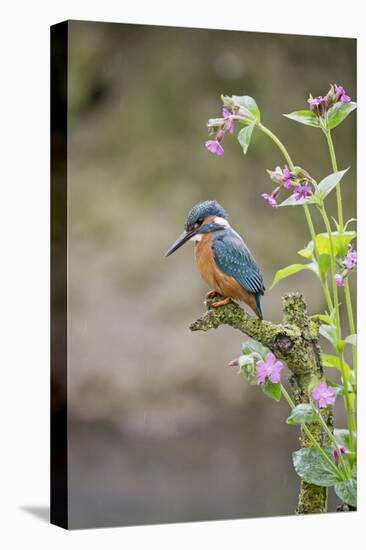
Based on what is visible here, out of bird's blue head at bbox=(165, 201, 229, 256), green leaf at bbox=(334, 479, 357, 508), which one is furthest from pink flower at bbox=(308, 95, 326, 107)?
green leaf at bbox=(334, 479, 357, 508)

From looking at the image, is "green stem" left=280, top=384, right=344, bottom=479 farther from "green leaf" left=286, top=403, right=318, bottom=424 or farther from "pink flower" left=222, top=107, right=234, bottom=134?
"pink flower" left=222, top=107, right=234, bottom=134

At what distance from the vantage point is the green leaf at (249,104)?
5.73 m

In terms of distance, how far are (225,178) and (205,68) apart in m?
0.58

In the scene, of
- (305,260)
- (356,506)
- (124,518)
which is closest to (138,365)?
(124,518)

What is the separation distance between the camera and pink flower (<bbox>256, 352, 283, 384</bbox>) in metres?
5.72

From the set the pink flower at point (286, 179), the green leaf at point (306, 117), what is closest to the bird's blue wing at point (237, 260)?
the pink flower at point (286, 179)

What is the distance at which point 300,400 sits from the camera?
5848mm

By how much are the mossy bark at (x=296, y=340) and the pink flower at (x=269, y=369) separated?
2.8 inches

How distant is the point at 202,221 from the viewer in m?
5.67

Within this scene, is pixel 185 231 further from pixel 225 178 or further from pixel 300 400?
pixel 300 400

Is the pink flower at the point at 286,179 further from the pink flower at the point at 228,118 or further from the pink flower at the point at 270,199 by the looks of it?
the pink flower at the point at 228,118

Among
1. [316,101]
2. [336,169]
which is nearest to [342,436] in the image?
[336,169]

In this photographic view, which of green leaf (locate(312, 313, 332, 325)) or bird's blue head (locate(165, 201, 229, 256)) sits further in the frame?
green leaf (locate(312, 313, 332, 325))

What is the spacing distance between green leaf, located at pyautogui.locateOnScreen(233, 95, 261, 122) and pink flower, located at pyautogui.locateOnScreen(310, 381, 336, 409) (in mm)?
1452
